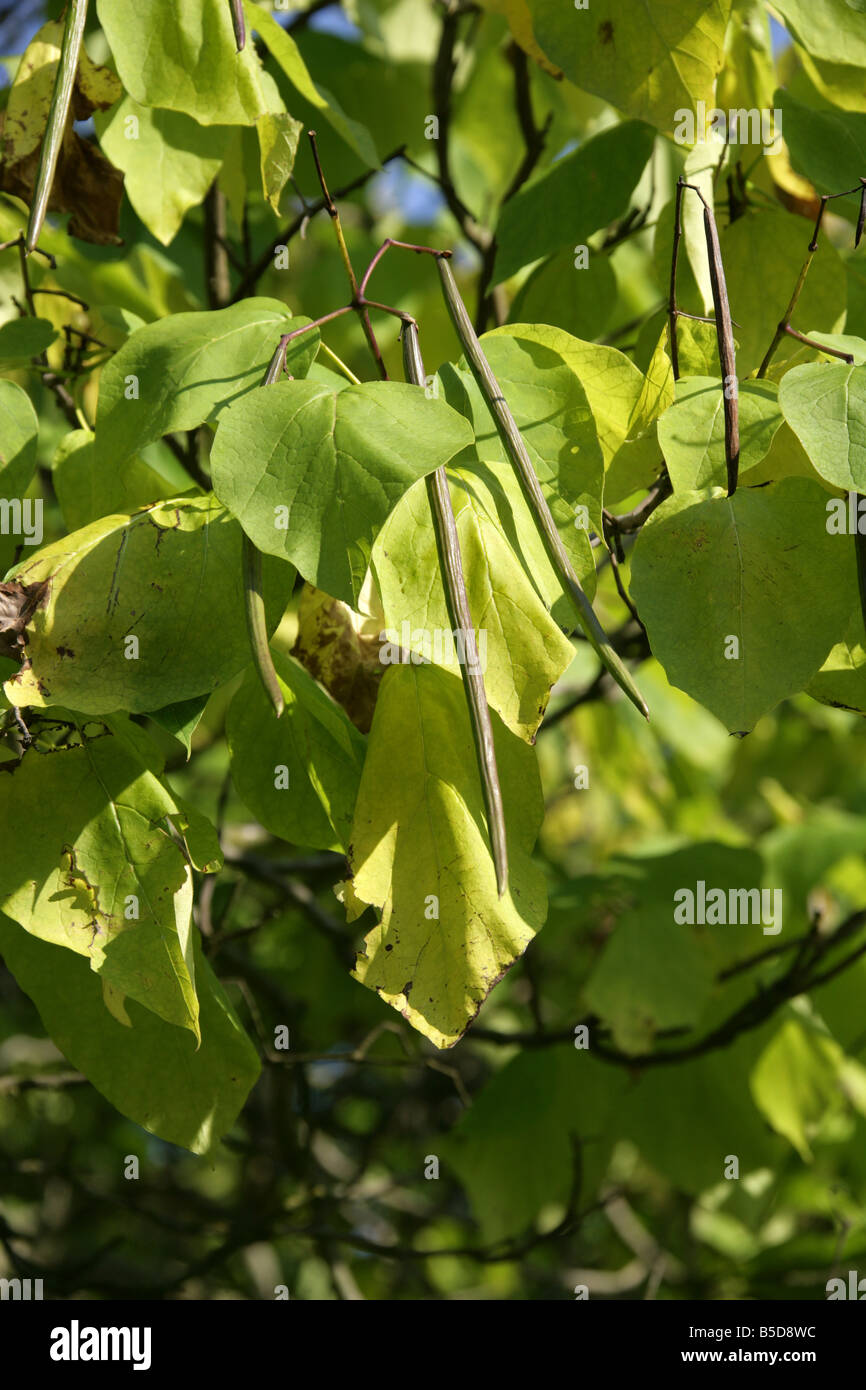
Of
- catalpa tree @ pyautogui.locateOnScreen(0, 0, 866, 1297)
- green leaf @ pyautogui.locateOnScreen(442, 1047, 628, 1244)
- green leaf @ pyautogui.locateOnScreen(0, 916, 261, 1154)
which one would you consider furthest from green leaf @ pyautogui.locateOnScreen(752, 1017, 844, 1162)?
green leaf @ pyautogui.locateOnScreen(0, 916, 261, 1154)

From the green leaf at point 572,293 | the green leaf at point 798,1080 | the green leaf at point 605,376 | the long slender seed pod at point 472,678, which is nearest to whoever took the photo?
the long slender seed pod at point 472,678

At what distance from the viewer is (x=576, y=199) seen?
0.86 meters

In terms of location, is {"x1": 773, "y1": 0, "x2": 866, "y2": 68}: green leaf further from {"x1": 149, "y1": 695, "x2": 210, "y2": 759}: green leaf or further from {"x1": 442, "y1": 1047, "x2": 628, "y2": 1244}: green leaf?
{"x1": 442, "y1": 1047, "x2": 628, "y2": 1244}: green leaf

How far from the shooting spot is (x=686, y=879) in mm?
1292

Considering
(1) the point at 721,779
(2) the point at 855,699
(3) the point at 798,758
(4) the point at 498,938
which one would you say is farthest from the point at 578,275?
(1) the point at 721,779

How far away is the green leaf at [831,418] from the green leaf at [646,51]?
0.22m

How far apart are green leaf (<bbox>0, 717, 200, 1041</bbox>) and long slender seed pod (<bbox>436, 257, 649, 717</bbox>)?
9.6 inches

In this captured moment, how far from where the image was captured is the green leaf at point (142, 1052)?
67 cm

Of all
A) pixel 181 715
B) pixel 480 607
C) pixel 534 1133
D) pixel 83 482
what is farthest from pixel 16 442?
pixel 534 1133

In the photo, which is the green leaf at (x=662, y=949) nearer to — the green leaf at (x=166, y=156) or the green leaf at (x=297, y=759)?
the green leaf at (x=297, y=759)

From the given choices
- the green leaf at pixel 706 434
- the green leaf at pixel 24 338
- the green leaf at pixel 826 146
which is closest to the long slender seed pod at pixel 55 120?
the green leaf at pixel 24 338

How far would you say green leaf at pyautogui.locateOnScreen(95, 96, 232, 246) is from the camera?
2.57ft

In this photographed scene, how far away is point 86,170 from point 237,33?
0.82 feet

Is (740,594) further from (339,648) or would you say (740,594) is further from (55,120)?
(55,120)
